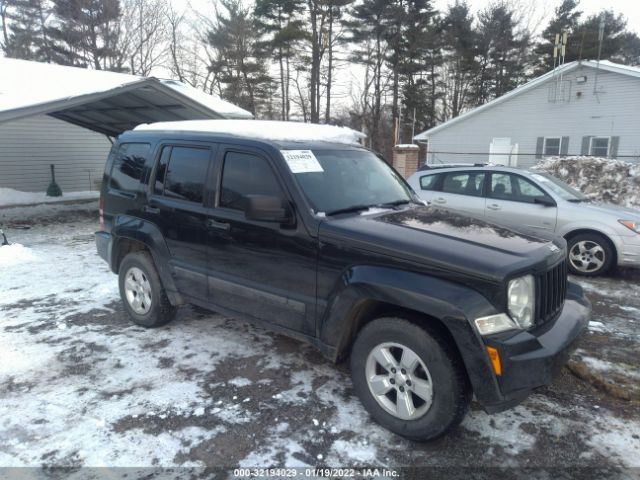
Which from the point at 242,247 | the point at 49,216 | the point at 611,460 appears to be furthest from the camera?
the point at 49,216

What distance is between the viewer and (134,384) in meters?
3.71

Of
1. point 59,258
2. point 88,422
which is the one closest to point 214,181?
point 88,422

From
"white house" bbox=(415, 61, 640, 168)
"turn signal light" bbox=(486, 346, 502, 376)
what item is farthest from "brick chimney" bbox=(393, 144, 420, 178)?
"turn signal light" bbox=(486, 346, 502, 376)

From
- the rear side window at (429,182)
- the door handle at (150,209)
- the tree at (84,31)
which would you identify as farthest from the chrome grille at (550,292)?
the tree at (84,31)

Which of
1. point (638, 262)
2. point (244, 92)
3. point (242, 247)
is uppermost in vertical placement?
point (244, 92)

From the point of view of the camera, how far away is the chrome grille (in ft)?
9.36

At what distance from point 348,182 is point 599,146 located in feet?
60.1

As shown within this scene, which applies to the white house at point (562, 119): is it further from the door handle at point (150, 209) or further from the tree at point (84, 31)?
the tree at point (84, 31)

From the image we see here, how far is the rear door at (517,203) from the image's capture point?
7082mm

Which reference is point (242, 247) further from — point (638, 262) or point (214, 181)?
point (638, 262)

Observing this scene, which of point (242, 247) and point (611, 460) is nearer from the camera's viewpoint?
point (611, 460)

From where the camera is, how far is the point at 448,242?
9.71 ft

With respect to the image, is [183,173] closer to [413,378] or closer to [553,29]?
[413,378]

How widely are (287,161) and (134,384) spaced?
2.23 m
